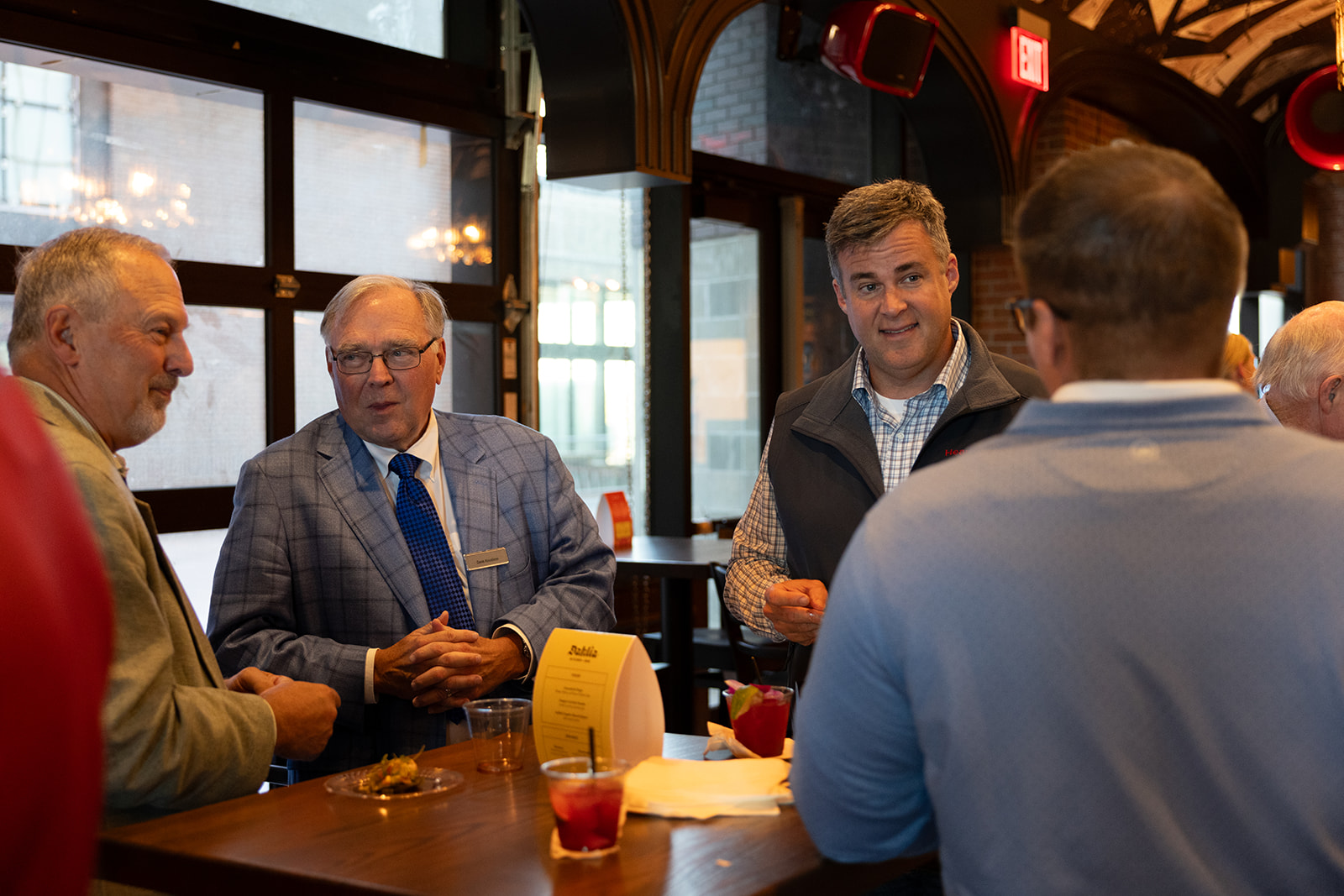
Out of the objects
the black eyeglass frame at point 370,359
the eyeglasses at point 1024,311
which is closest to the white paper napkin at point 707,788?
the eyeglasses at point 1024,311

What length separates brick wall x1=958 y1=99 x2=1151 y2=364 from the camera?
7.12 meters

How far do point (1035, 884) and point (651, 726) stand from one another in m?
0.69

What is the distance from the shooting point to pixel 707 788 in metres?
1.54

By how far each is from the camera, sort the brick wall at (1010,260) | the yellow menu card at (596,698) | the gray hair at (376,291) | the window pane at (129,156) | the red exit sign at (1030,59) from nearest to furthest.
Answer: the yellow menu card at (596,698), the gray hair at (376,291), the window pane at (129,156), the red exit sign at (1030,59), the brick wall at (1010,260)

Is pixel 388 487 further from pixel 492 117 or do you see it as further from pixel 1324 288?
pixel 1324 288

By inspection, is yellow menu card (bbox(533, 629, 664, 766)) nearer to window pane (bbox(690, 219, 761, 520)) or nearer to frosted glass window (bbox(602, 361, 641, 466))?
frosted glass window (bbox(602, 361, 641, 466))

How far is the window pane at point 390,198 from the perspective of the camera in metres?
4.24

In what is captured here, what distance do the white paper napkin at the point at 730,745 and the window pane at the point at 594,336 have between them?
3.39 meters

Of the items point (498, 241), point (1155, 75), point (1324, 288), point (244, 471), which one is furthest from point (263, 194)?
point (1324, 288)

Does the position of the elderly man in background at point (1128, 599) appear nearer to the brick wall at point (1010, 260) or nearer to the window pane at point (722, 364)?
the window pane at point (722, 364)

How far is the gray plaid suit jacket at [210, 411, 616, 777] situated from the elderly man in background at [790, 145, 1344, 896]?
1208 millimetres

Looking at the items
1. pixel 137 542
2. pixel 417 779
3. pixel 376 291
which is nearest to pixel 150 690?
pixel 137 542

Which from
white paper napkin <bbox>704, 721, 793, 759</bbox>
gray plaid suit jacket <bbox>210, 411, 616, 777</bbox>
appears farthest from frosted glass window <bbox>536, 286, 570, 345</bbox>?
white paper napkin <bbox>704, 721, 793, 759</bbox>

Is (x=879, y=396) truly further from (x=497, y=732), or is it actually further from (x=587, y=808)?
(x=587, y=808)
